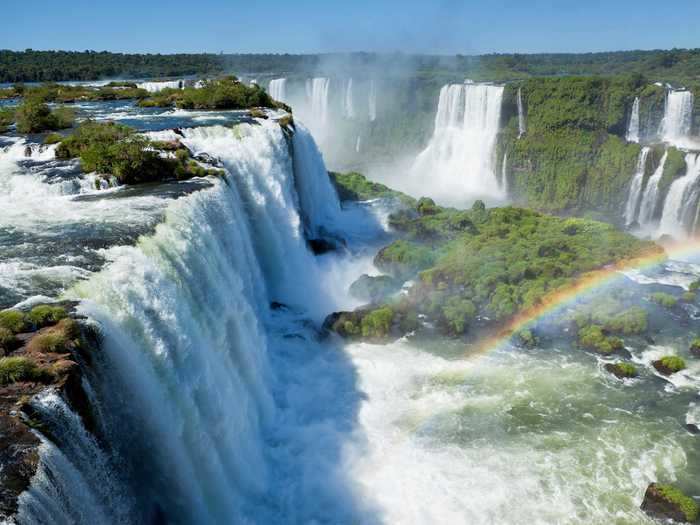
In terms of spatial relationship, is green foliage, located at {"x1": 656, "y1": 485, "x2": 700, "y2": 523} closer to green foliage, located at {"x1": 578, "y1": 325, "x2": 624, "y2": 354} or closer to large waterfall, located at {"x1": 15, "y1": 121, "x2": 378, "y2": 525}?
green foliage, located at {"x1": 578, "y1": 325, "x2": 624, "y2": 354}

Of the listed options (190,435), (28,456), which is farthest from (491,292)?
(28,456)

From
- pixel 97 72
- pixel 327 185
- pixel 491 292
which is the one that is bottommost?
pixel 491 292

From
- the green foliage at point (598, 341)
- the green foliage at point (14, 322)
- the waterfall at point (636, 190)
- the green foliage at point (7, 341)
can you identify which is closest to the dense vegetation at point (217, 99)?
the green foliage at point (598, 341)

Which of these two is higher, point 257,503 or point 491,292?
point 491,292

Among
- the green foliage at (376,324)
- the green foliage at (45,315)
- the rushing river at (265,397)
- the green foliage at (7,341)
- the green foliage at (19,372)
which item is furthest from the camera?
A: the green foliage at (376,324)

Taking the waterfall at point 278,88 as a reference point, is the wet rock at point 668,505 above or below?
below

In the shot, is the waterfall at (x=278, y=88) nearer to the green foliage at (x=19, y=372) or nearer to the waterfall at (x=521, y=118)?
the waterfall at (x=521, y=118)

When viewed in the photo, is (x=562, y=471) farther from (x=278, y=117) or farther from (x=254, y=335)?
(x=278, y=117)

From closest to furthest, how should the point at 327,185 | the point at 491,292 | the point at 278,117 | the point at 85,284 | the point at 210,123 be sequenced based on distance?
the point at 85,284 → the point at 491,292 → the point at 210,123 → the point at 278,117 → the point at 327,185
